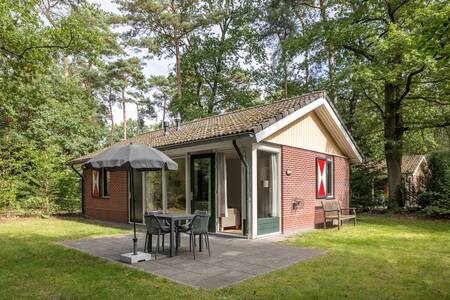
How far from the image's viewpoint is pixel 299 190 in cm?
1098

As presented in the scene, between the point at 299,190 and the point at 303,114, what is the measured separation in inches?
91.4

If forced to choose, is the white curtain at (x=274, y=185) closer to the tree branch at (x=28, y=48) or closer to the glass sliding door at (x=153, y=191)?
the glass sliding door at (x=153, y=191)

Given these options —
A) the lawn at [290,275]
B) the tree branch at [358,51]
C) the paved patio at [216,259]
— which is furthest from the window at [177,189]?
the tree branch at [358,51]

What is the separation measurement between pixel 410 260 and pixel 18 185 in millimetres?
16080

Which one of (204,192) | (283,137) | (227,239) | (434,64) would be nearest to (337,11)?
(434,64)

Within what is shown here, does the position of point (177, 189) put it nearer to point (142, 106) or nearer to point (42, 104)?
point (42, 104)

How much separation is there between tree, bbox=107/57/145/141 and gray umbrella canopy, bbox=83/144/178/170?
24040mm

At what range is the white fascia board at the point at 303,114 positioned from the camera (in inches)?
360

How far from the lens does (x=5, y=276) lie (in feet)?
18.8

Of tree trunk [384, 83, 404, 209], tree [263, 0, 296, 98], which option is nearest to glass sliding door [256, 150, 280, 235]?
tree trunk [384, 83, 404, 209]

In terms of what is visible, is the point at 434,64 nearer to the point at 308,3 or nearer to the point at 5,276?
the point at 308,3

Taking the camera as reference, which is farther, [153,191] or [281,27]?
[281,27]

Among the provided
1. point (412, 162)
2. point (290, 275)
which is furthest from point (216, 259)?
point (412, 162)

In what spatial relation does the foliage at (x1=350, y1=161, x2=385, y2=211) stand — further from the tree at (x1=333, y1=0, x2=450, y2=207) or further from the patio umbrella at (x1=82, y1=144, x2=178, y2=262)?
the patio umbrella at (x1=82, y1=144, x2=178, y2=262)
